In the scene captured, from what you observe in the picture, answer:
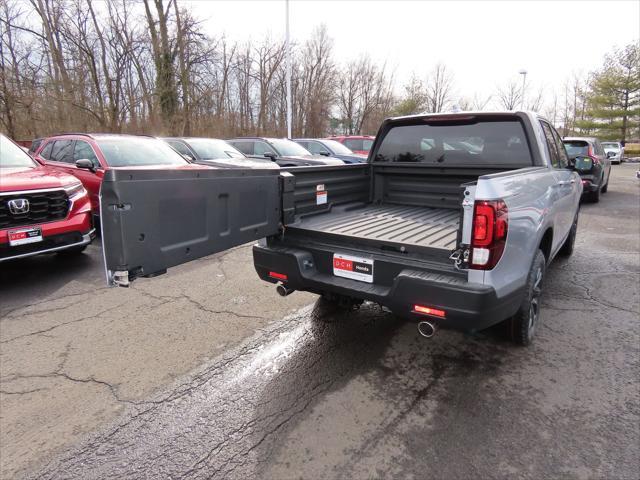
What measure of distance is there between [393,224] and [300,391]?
1.65 metres

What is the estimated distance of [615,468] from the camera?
2.19 meters

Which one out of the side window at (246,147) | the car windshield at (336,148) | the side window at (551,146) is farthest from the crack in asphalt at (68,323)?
the car windshield at (336,148)

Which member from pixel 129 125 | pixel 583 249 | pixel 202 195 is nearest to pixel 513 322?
pixel 202 195

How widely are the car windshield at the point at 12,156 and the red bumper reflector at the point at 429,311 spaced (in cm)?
612

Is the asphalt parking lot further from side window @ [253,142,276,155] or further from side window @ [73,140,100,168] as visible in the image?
side window @ [253,142,276,155]

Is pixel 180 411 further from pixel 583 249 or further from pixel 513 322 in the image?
pixel 583 249

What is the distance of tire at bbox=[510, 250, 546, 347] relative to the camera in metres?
3.13

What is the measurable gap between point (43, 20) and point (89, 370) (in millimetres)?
24804

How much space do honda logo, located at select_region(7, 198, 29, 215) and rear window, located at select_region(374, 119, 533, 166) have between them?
169 inches

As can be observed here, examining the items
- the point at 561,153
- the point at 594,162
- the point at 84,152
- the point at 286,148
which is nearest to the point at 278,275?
the point at 561,153

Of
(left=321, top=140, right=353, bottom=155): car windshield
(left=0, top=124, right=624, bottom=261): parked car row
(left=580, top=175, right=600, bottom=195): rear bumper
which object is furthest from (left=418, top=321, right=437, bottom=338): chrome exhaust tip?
(left=321, top=140, right=353, bottom=155): car windshield

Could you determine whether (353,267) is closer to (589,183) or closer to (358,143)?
(589,183)

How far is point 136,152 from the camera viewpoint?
7.30 meters

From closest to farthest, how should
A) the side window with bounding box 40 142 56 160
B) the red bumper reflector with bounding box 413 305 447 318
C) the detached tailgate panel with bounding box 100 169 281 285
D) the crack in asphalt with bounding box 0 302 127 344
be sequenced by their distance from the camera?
the detached tailgate panel with bounding box 100 169 281 285 < the red bumper reflector with bounding box 413 305 447 318 < the crack in asphalt with bounding box 0 302 127 344 < the side window with bounding box 40 142 56 160
